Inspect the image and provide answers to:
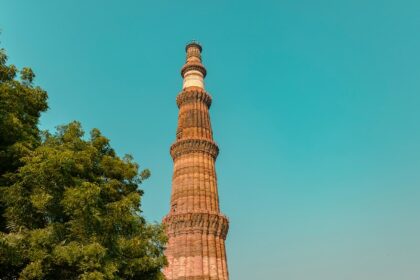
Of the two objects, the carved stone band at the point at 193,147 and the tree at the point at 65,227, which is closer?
the tree at the point at 65,227

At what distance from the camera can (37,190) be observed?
10117mm

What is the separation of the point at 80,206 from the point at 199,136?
18123 millimetres

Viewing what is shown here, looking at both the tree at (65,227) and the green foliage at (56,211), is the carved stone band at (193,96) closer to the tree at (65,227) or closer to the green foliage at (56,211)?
the green foliage at (56,211)

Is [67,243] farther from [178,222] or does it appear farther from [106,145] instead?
[178,222]

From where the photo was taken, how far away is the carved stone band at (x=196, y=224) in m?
24.1

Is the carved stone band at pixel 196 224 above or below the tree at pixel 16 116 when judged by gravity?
above

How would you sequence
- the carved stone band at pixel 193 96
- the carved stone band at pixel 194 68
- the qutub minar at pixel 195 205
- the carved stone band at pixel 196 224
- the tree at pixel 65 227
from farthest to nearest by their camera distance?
1. the carved stone band at pixel 194 68
2. the carved stone band at pixel 193 96
3. the carved stone band at pixel 196 224
4. the qutub minar at pixel 195 205
5. the tree at pixel 65 227

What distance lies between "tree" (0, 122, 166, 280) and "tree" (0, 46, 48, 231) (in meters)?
0.61

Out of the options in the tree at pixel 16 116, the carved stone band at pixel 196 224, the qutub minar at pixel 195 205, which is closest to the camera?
the tree at pixel 16 116

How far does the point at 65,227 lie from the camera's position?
34.7ft

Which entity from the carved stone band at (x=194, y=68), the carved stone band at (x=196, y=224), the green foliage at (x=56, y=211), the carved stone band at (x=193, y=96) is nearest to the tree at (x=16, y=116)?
the green foliage at (x=56, y=211)

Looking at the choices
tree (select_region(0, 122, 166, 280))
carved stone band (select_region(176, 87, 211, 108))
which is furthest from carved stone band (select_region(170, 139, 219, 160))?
tree (select_region(0, 122, 166, 280))

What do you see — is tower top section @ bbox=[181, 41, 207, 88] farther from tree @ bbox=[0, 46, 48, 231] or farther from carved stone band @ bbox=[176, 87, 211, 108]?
tree @ bbox=[0, 46, 48, 231]

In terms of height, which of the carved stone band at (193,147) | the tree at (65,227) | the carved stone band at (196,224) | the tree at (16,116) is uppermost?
the carved stone band at (193,147)
